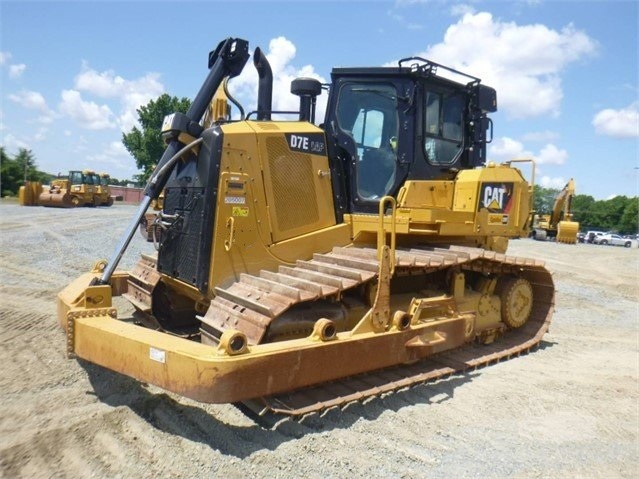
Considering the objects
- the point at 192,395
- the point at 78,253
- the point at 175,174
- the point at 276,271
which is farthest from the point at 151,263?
the point at 78,253

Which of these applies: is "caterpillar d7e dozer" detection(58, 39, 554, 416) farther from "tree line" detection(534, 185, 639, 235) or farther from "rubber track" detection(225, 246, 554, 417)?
"tree line" detection(534, 185, 639, 235)

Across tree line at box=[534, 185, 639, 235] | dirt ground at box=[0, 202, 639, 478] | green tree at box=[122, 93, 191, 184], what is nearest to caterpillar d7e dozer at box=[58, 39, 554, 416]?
dirt ground at box=[0, 202, 639, 478]

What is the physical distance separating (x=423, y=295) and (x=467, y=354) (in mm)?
887

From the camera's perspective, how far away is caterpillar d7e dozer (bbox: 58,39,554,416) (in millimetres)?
3529

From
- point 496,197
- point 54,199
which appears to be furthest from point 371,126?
point 54,199

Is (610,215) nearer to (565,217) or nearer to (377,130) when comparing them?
(565,217)

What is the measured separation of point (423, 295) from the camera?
507cm

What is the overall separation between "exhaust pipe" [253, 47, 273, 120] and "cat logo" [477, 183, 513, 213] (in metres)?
2.51

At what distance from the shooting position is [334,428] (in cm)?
351

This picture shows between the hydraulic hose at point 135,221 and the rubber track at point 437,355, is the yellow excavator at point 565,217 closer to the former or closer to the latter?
the rubber track at point 437,355

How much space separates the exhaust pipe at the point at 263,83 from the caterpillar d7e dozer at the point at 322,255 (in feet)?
0.08

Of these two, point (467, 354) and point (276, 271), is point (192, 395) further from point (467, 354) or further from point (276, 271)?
point (467, 354)

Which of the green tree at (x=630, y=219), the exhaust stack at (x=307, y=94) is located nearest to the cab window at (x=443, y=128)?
the exhaust stack at (x=307, y=94)

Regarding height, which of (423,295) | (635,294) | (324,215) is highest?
Result: (324,215)
